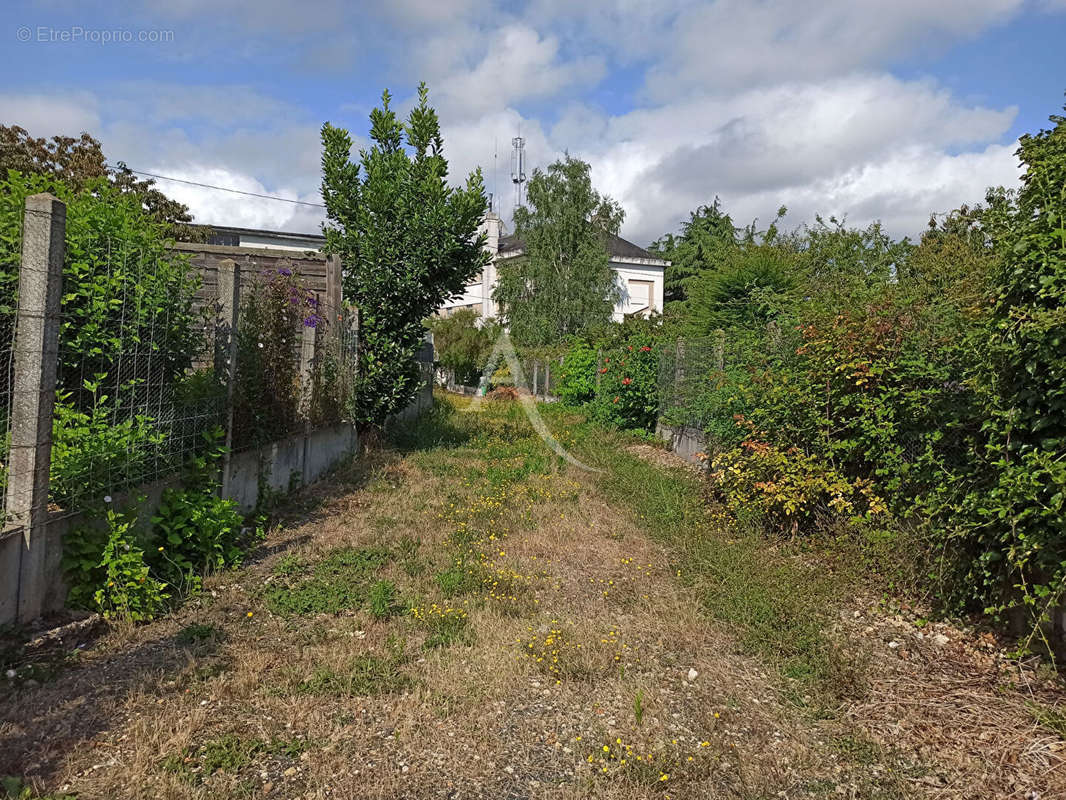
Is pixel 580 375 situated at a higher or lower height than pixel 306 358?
higher

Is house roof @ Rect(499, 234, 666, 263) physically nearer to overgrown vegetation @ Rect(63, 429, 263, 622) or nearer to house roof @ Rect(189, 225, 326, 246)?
house roof @ Rect(189, 225, 326, 246)

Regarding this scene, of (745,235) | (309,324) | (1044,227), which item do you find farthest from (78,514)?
(745,235)

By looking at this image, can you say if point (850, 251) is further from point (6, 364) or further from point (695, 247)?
point (6, 364)

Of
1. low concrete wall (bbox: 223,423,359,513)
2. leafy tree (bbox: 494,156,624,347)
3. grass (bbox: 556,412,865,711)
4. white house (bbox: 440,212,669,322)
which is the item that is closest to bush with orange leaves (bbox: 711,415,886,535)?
grass (bbox: 556,412,865,711)

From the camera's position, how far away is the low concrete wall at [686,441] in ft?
30.6

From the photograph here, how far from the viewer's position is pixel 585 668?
3439mm

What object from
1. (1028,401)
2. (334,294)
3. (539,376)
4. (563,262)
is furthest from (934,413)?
(563,262)

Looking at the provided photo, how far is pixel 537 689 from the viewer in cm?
326

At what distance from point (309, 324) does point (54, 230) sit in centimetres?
382

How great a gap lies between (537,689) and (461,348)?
964 inches

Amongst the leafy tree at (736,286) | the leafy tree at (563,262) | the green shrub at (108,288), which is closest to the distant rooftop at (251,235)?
the leafy tree at (563,262)

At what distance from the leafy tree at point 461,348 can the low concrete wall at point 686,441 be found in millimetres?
16673

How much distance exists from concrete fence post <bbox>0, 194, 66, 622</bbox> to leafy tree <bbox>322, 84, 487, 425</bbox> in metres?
5.79

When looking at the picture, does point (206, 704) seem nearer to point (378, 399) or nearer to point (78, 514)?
point (78, 514)
